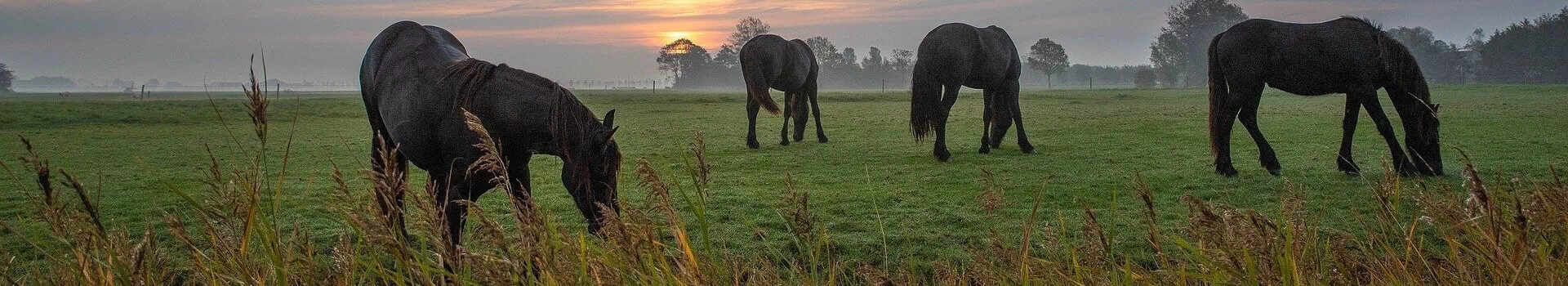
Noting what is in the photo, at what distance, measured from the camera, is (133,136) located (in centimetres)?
1603

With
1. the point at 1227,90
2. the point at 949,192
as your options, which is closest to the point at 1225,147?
the point at 1227,90

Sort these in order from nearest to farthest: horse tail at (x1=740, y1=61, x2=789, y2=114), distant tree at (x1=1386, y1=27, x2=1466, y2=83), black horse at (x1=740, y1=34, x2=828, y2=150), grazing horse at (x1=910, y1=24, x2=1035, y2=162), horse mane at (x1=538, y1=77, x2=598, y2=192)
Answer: horse mane at (x1=538, y1=77, x2=598, y2=192)
grazing horse at (x1=910, y1=24, x2=1035, y2=162)
horse tail at (x1=740, y1=61, x2=789, y2=114)
black horse at (x1=740, y1=34, x2=828, y2=150)
distant tree at (x1=1386, y1=27, x2=1466, y2=83)

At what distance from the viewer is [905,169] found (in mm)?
9039

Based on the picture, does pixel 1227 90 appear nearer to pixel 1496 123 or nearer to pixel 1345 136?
pixel 1345 136

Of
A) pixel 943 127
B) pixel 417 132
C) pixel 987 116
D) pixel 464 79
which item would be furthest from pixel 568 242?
pixel 987 116

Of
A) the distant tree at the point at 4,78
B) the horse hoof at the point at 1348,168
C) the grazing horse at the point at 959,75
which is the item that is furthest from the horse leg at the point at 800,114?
the distant tree at the point at 4,78

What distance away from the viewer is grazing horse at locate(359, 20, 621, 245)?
400 cm

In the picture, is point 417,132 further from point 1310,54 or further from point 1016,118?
point 1016,118

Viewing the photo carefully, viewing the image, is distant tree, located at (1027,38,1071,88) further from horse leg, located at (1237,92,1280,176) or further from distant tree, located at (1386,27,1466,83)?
horse leg, located at (1237,92,1280,176)

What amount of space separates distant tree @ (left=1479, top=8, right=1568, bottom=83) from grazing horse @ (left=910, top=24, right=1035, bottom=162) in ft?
271

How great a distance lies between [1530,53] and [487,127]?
313 feet

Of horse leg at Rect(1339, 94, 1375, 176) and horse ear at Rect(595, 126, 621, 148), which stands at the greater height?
horse ear at Rect(595, 126, 621, 148)

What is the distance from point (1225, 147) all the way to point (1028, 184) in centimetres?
172

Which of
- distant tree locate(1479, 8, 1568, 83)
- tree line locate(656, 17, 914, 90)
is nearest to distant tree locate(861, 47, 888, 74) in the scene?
tree line locate(656, 17, 914, 90)
